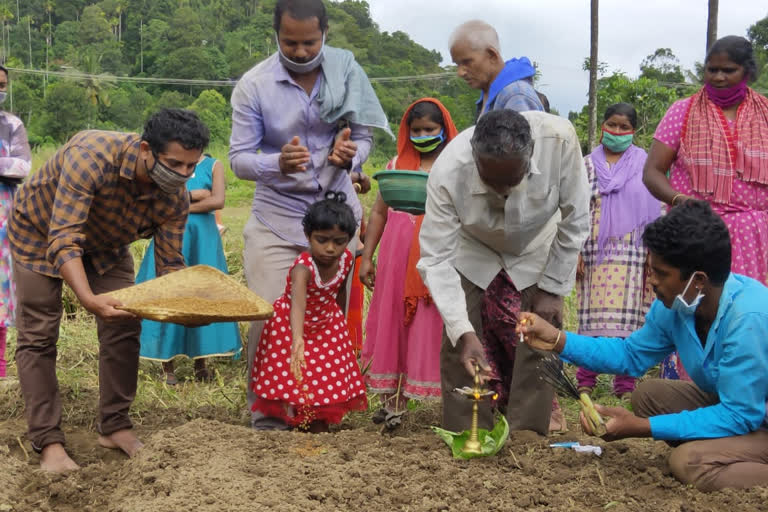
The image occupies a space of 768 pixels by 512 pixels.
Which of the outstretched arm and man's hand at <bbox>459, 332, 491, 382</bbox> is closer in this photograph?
man's hand at <bbox>459, 332, 491, 382</bbox>

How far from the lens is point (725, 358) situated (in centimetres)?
300

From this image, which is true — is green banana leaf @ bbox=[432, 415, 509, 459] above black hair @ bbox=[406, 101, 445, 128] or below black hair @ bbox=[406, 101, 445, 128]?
below

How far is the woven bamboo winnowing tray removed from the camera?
329 cm

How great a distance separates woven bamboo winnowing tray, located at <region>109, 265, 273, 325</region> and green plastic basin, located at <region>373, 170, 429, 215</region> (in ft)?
3.15

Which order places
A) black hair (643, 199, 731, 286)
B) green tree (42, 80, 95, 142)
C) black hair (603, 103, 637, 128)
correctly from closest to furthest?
black hair (643, 199, 731, 286)
black hair (603, 103, 637, 128)
green tree (42, 80, 95, 142)

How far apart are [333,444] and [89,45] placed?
60.9m

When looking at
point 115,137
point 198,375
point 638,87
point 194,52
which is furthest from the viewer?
point 194,52

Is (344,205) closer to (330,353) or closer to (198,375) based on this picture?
(330,353)

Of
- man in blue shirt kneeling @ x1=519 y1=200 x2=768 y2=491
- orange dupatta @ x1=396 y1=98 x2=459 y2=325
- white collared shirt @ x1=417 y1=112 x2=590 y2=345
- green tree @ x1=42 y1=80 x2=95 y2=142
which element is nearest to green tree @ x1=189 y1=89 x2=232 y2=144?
green tree @ x1=42 y1=80 x2=95 y2=142

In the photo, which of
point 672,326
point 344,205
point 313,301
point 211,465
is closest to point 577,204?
point 672,326

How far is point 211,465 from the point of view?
3.27 meters

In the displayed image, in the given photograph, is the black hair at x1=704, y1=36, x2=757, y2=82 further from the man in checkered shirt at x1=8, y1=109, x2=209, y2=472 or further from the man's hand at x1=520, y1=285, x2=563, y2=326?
the man in checkered shirt at x1=8, y1=109, x2=209, y2=472

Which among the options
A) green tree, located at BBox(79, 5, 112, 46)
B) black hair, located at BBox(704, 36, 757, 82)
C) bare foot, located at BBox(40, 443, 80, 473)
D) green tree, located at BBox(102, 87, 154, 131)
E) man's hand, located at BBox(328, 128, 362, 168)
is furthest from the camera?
green tree, located at BBox(79, 5, 112, 46)

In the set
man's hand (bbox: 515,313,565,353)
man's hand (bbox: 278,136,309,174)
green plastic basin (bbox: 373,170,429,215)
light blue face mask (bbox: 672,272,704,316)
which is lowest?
man's hand (bbox: 515,313,565,353)
